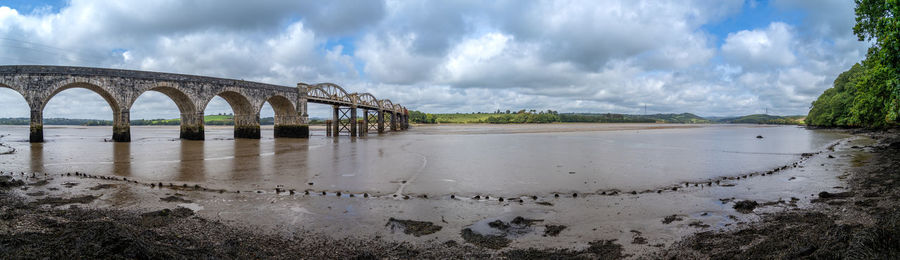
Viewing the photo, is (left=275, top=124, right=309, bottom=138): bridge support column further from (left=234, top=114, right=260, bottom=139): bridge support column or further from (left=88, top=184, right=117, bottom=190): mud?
(left=88, top=184, right=117, bottom=190): mud

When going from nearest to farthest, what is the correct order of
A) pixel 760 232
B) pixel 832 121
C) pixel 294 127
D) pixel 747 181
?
1. pixel 760 232
2. pixel 747 181
3. pixel 294 127
4. pixel 832 121

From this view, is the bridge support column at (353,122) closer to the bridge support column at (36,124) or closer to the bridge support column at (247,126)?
the bridge support column at (247,126)

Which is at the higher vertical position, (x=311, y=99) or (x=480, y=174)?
(x=311, y=99)

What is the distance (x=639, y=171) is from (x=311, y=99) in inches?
1688

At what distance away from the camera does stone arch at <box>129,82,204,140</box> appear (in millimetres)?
38225

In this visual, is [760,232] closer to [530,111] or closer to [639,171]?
[639,171]

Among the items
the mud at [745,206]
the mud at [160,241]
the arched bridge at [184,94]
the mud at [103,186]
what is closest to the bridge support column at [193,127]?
the arched bridge at [184,94]

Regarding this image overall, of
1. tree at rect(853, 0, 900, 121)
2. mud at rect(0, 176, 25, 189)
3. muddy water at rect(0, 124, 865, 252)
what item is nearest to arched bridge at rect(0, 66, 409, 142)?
muddy water at rect(0, 124, 865, 252)

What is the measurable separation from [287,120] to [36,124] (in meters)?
22.0

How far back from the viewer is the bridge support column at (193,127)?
39031mm

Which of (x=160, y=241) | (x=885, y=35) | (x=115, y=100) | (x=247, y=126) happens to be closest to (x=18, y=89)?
(x=115, y=100)

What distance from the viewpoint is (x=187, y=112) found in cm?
4022

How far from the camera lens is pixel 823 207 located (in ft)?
28.2

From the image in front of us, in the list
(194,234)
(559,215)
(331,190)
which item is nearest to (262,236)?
(194,234)
